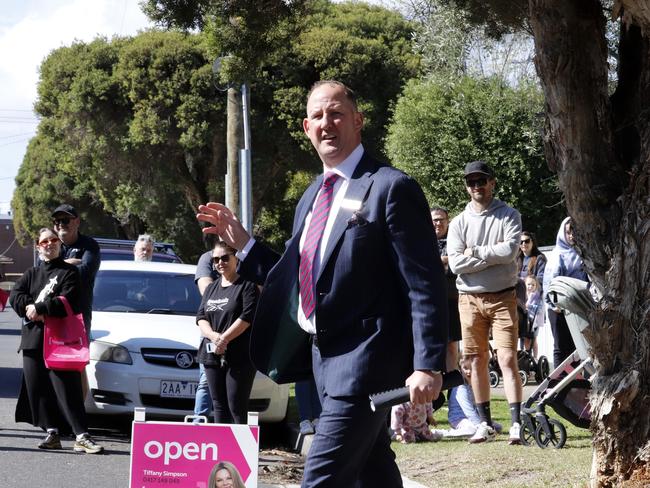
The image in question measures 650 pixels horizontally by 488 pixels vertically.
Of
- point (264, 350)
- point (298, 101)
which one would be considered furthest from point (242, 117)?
point (298, 101)

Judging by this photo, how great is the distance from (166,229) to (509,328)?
1587 inches

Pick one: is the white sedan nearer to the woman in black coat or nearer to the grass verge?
the woman in black coat

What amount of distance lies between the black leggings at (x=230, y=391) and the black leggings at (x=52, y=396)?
5.08ft

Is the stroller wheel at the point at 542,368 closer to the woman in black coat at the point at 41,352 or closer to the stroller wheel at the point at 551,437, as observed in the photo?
the stroller wheel at the point at 551,437

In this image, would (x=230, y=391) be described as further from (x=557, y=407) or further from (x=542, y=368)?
(x=542, y=368)

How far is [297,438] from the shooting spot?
10.0 m

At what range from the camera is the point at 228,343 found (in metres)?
8.43

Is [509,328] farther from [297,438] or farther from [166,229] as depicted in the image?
[166,229]

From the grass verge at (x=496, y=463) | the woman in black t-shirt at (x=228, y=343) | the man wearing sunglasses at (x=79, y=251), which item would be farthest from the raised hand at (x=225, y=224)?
the man wearing sunglasses at (x=79, y=251)

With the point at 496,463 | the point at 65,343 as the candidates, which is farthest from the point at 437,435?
the point at 65,343

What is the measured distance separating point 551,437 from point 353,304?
421cm

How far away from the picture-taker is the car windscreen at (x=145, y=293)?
1146 centimetres

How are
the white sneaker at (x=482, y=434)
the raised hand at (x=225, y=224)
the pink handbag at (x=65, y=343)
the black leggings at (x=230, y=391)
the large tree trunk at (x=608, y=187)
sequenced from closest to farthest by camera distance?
the raised hand at (x=225, y=224) < the large tree trunk at (x=608, y=187) < the black leggings at (x=230, y=391) < the white sneaker at (x=482, y=434) < the pink handbag at (x=65, y=343)

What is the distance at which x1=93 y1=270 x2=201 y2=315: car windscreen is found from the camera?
11.5 metres
